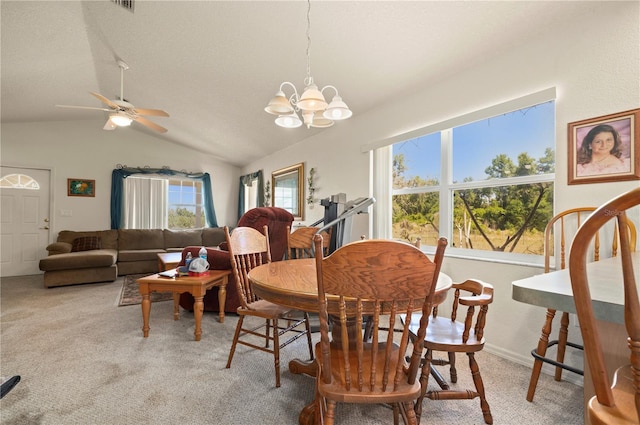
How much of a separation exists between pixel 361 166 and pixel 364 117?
597 millimetres

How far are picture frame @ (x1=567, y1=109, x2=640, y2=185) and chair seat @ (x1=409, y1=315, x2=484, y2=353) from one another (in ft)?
4.21

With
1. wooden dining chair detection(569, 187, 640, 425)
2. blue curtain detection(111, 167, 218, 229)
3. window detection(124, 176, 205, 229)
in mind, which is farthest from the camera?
window detection(124, 176, 205, 229)

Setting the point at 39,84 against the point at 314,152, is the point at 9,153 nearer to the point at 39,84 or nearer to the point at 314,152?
the point at 39,84

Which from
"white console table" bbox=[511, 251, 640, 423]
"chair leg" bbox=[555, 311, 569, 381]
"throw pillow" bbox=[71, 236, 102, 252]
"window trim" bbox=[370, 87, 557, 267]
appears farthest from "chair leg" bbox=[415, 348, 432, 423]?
"throw pillow" bbox=[71, 236, 102, 252]

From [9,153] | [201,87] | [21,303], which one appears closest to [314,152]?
[201,87]

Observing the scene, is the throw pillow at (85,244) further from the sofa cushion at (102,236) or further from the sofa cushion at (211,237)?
the sofa cushion at (211,237)

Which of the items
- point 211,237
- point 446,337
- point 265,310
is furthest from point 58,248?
point 446,337

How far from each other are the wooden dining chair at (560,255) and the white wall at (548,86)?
4.6 inches

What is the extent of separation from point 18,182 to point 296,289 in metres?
6.58

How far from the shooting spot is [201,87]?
384cm

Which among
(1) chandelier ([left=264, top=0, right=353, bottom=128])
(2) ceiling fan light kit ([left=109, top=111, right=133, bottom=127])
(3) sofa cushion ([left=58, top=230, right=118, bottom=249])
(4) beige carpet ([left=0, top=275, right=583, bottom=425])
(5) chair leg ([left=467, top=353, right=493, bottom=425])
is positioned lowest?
(4) beige carpet ([left=0, top=275, right=583, bottom=425])

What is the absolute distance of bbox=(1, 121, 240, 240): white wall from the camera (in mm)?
5160

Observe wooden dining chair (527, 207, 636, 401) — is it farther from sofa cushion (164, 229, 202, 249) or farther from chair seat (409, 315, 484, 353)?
sofa cushion (164, 229, 202, 249)

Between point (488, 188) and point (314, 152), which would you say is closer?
point (488, 188)
